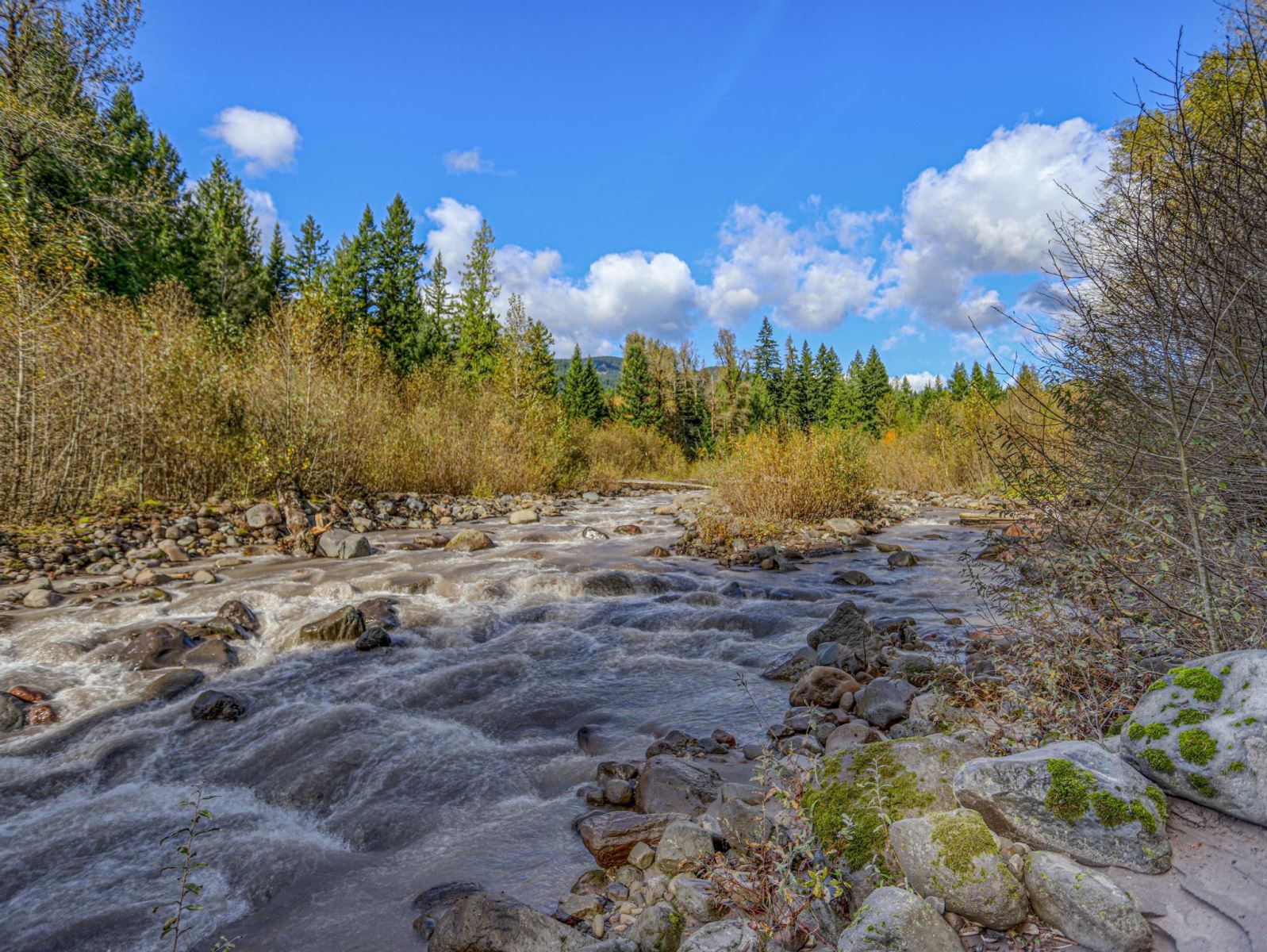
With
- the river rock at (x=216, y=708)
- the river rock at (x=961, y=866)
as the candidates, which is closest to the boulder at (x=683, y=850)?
the river rock at (x=961, y=866)

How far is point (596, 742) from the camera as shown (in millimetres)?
4180

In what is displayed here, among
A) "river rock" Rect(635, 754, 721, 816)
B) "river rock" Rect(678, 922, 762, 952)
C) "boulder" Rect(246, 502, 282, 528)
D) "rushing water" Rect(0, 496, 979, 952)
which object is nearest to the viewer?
"river rock" Rect(678, 922, 762, 952)

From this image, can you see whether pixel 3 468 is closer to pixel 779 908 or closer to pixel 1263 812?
pixel 779 908

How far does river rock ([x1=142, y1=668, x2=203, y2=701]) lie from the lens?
4941mm

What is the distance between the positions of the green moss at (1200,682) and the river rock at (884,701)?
190 centimetres

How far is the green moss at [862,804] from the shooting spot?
7.01 ft

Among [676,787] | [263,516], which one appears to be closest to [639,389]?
[263,516]

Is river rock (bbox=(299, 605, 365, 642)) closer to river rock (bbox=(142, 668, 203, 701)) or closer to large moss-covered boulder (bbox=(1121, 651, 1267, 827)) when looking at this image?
river rock (bbox=(142, 668, 203, 701))

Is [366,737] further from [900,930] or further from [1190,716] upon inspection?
[1190,716]

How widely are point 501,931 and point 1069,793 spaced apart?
1964mm

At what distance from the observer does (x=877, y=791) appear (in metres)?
2.22

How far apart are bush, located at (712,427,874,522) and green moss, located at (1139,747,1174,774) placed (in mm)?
9589

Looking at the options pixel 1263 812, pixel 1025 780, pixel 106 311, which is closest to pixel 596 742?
pixel 1025 780

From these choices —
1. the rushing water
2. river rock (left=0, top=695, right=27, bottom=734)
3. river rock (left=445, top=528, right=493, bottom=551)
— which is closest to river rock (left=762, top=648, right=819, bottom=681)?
the rushing water
